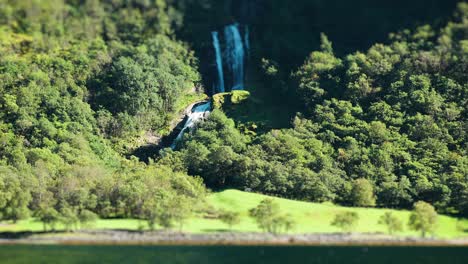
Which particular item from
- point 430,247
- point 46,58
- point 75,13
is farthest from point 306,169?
point 75,13

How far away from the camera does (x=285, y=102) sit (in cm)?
16912

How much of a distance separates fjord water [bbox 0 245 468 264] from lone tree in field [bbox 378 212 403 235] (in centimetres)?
591

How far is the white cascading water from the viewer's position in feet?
514

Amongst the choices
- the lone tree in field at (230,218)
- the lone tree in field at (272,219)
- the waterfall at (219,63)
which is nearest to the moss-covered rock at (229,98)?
the waterfall at (219,63)

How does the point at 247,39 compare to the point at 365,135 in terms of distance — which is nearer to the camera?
the point at 365,135

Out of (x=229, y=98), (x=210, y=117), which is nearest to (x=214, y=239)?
(x=210, y=117)

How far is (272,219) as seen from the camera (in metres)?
112

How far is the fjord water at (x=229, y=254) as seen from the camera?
96.4 metres

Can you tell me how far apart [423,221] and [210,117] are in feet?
184

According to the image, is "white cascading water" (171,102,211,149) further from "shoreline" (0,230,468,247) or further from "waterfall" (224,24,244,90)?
"shoreline" (0,230,468,247)

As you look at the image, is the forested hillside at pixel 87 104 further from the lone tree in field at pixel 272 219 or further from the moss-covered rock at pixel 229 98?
the lone tree in field at pixel 272 219

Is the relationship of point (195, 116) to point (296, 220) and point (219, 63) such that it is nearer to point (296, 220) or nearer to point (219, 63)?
point (219, 63)

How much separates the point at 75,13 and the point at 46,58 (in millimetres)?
25111

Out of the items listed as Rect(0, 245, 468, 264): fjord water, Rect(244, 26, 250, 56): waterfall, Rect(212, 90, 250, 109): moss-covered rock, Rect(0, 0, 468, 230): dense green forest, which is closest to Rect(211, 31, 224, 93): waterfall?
Rect(0, 0, 468, 230): dense green forest
